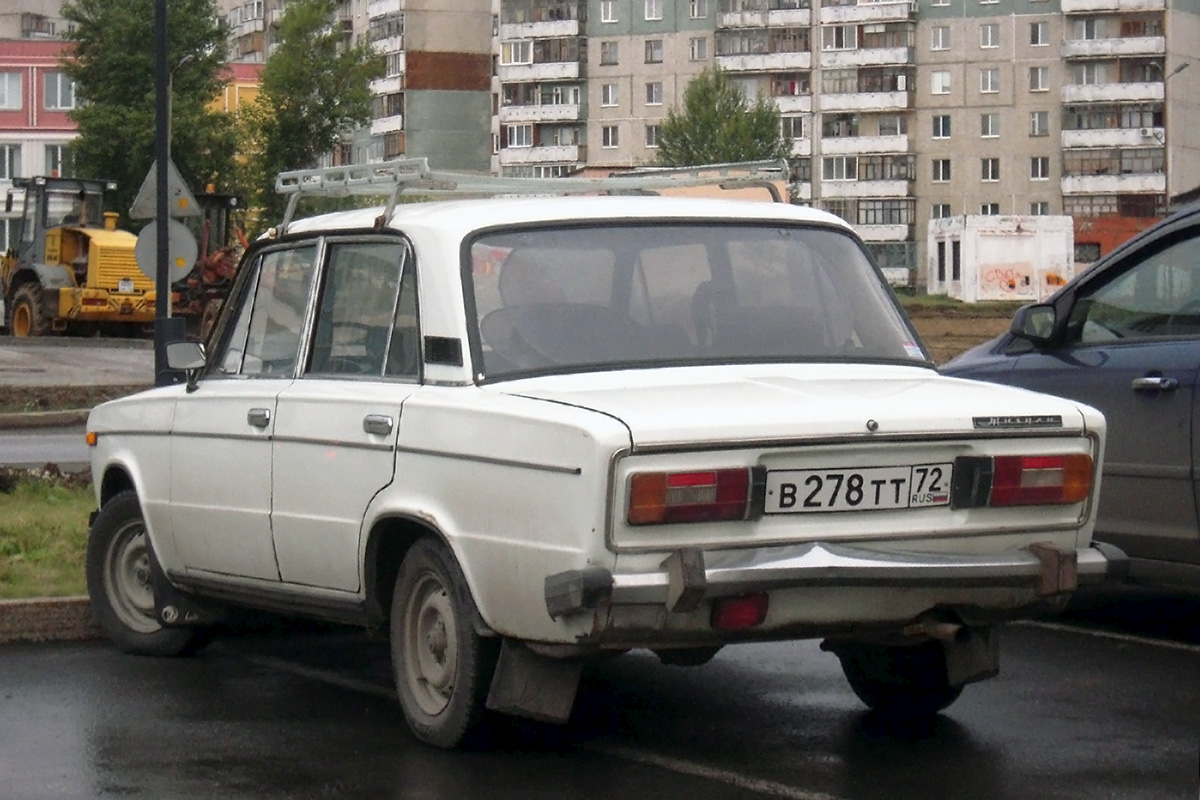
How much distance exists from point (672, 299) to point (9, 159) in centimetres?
10072

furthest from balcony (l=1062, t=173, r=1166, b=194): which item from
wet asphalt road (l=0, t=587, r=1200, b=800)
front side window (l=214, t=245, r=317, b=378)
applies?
front side window (l=214, t=245, r=317, b=378)

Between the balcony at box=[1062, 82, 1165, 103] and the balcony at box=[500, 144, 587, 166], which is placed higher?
the balcony at box=[1062, 82, 1165, 103]

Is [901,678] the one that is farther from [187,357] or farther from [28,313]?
[28,313]

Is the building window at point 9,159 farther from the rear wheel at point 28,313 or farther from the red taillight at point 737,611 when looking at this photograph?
the red taillight at point 737,611

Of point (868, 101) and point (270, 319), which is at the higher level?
point (868, 101)

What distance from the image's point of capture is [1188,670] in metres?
7.71

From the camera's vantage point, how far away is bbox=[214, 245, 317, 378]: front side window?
7406 millimetres

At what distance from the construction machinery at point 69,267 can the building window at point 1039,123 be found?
219 ft

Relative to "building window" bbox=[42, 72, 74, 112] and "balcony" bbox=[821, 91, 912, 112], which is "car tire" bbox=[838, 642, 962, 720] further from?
"building window" bbox=[42, 72, 74, 112]

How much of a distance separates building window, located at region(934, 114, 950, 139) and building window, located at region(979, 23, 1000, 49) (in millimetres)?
3905

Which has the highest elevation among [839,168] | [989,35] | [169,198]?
[989,35]

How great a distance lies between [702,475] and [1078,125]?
9861 centimetres

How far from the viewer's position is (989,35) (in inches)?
3999

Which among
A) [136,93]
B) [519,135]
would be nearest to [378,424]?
[136,93]
